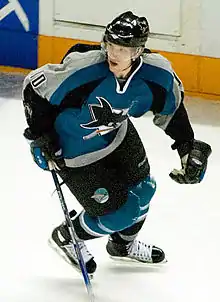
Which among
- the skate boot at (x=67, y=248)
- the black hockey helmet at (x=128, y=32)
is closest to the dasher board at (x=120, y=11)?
the skate boot at (x=67, y=248)

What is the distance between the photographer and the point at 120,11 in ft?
15.3

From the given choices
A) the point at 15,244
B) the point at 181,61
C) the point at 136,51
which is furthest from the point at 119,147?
the point at 181,61

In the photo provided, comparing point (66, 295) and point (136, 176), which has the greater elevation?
point (136, 176)

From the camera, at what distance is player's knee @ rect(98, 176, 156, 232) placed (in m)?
2.51

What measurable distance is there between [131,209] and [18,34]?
2500 mm

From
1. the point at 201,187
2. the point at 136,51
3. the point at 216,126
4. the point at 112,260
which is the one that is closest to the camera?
the point at 136,51

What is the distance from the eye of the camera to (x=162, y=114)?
248 centimetres

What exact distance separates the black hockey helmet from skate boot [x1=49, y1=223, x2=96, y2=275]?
2.29 feet

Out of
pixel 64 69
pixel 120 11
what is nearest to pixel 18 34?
pixel 120 11

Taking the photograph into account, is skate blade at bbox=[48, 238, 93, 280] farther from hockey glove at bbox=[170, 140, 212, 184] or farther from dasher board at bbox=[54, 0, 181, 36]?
dasher board at bbox=[54, 0, 181, 36]

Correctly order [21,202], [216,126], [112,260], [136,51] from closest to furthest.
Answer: [136,51] < [112,260] < [21,202] < [216,126]

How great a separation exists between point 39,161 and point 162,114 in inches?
14.2

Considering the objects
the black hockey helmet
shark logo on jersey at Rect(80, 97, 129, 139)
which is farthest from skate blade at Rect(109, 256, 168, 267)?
the black hockey helmet

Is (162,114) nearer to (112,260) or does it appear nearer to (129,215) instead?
(129,215)
